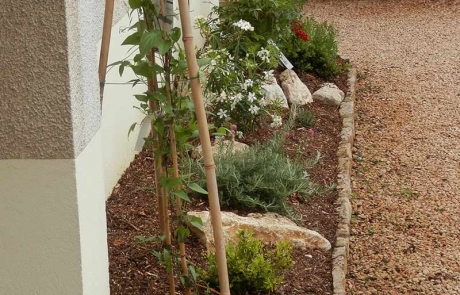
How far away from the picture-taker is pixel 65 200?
2619 millimetres

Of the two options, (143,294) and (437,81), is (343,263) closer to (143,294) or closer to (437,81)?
(143,294)

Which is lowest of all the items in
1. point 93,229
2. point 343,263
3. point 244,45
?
point 343,263

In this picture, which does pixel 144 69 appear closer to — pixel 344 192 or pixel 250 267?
pixel 250 267

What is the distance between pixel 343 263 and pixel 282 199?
2.04ft

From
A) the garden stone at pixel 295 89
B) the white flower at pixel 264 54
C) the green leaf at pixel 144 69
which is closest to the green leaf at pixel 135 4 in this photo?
the green leaf at pixel 144 69

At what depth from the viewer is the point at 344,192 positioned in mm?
5172

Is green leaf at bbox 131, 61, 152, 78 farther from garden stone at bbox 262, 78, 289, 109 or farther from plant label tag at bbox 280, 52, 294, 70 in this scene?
plant label tag at bbox 280, 52, 294, 70

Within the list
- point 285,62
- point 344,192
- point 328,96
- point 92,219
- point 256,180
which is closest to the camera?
point 92,219

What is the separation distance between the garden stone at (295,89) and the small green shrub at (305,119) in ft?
1.02

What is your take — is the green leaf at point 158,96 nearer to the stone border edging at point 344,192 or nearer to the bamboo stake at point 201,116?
the bamboo stake at point 201,116

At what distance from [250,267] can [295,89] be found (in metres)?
3.34

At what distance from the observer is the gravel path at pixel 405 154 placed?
4.52 metres

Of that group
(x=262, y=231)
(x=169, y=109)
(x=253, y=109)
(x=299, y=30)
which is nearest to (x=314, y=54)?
(x=299, y=30)

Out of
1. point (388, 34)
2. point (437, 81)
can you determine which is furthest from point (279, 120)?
point (388, 34)
